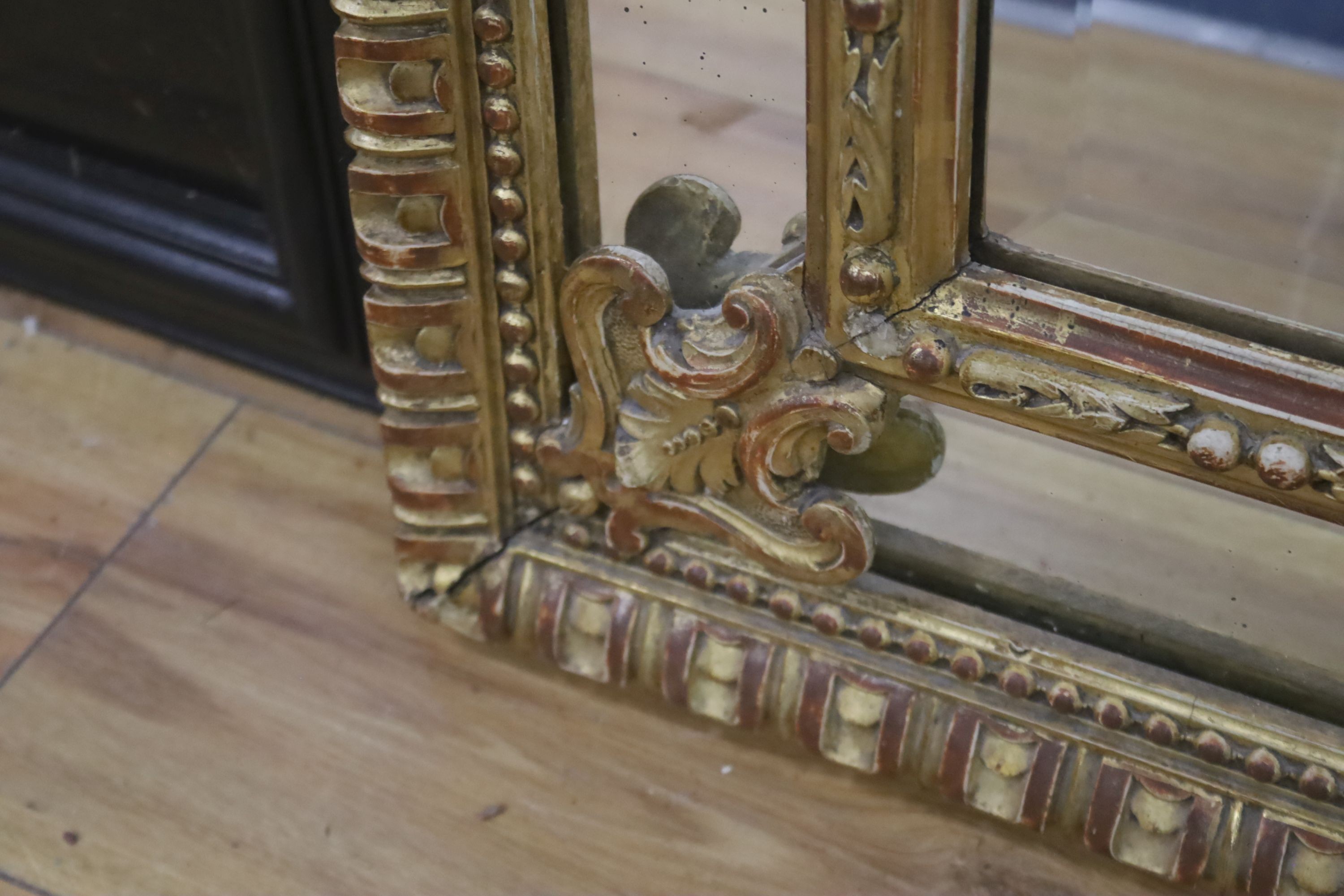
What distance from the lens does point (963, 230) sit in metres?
0.69

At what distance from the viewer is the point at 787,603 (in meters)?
0.83

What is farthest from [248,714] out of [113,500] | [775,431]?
[775,431]

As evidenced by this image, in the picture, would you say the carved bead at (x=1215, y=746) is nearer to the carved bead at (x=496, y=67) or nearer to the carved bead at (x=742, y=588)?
the carved bead at (x=742, y=588)

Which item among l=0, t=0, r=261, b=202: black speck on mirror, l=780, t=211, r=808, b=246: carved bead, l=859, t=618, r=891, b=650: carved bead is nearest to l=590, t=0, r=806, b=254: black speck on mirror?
l=780, t=211, r=808, b=246: carved bead

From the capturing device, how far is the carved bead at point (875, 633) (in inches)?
32.2

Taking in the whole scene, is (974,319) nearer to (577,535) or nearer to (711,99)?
(711,99)

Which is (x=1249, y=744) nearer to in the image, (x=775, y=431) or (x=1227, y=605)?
(x=1227, y=605)

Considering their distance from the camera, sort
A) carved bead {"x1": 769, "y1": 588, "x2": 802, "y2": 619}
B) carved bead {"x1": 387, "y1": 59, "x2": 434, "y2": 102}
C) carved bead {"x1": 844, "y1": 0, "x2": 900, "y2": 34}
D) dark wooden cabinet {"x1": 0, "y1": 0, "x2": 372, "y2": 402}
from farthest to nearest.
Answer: dark wooden cabinet {"x1": 0, "y1": 0, "x2": 372, "y2": 402} < carved bead {"x1": 769, "y1": 588, "x2": 802, "y2": 619} < carved bead {"x1": 387, "y1": 59, "x2": 434, "y2": 102} < carved bead {"x1": 844, "y1": 0, "x2": 900, "y2": 34}

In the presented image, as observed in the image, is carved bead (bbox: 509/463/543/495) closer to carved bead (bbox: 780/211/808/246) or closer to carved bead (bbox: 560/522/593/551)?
carved bead (bbox: 560/522/593/551)

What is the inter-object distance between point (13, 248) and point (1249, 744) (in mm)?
942

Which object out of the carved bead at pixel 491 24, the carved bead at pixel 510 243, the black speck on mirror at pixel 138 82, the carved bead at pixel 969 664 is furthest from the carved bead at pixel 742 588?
the black speck on mirror at pixel 138 82

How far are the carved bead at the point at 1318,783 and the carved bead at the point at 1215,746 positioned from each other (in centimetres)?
4

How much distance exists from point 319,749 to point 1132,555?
0.47m

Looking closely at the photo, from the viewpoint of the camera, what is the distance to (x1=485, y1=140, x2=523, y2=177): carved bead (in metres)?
0.75
